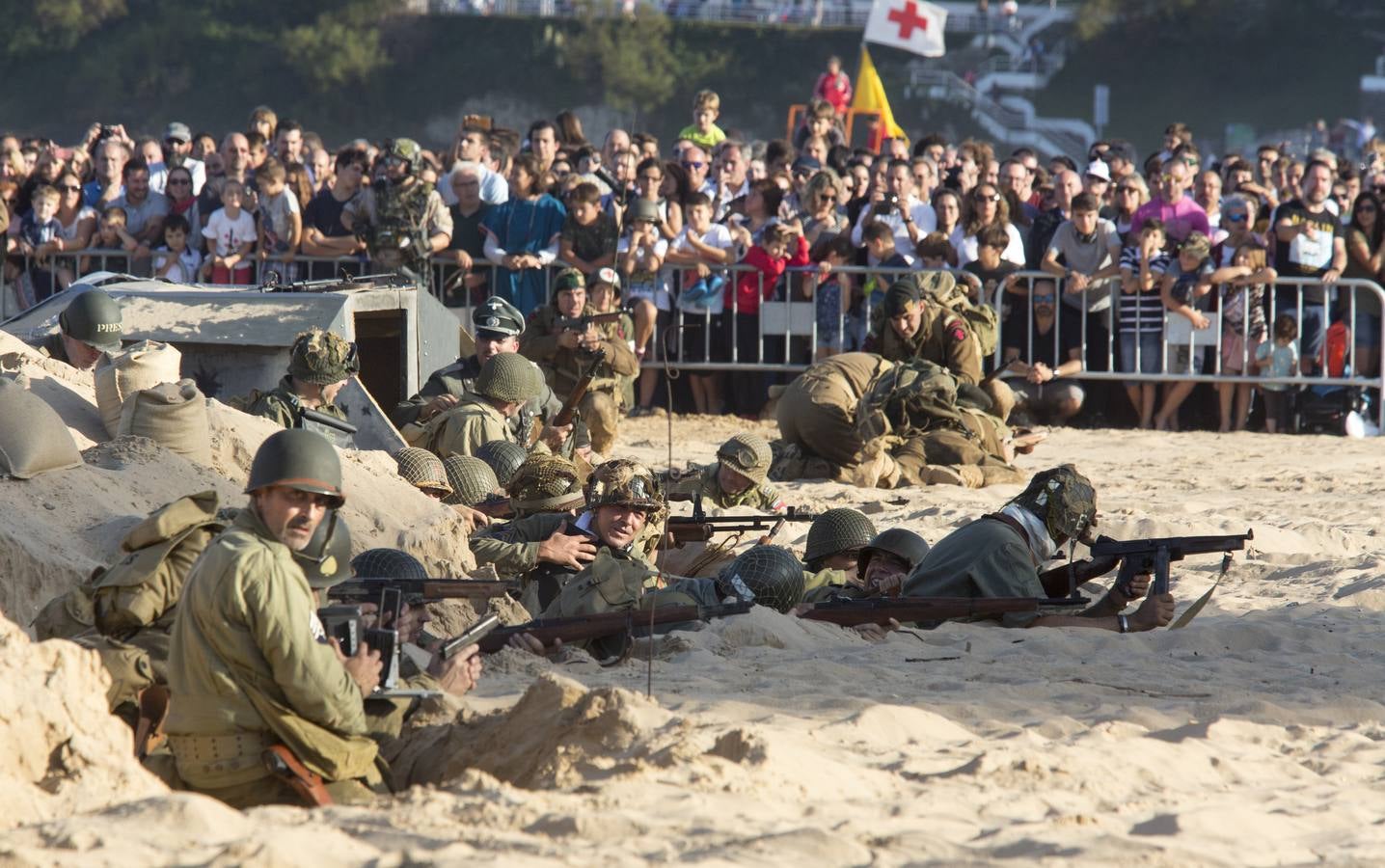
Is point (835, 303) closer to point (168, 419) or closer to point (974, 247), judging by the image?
point (974, 247)

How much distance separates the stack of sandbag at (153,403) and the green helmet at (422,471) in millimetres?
1287

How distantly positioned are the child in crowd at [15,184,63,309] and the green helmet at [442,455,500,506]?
7.15 m

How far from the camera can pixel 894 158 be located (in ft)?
52.5

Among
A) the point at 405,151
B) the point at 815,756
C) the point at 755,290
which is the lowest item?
the point at 815,756

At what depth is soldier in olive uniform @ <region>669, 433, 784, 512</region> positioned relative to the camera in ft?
34.1

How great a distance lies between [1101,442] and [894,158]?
3178mm

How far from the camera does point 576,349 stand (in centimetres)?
1296

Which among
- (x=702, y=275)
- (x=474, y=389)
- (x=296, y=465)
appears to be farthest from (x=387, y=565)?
(x=702, y=275)

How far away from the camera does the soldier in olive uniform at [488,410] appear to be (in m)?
10.6

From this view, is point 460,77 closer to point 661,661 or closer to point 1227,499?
point 1227,499

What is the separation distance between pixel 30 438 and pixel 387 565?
1.53 m

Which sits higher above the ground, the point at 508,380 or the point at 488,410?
the point at 508,380

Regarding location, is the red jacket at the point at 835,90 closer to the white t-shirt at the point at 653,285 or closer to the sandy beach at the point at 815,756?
the white t-shirt at the point at 653,285

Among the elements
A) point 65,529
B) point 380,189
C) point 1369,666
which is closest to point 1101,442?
point 380,189
